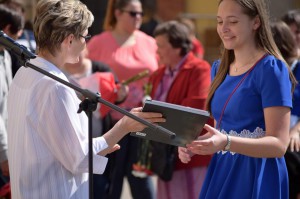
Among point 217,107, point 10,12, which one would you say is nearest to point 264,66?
point 217,107

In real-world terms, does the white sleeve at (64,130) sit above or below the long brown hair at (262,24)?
below

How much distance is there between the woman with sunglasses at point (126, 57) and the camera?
21.0ft

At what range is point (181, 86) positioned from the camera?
586 centimetres

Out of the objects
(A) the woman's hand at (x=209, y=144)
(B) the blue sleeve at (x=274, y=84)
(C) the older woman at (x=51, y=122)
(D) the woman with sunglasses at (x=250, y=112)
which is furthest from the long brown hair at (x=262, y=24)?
(C) the older woman at (x=51, y=122)

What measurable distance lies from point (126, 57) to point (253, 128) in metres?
3.24

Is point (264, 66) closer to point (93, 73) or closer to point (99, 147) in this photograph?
point (99, 147)

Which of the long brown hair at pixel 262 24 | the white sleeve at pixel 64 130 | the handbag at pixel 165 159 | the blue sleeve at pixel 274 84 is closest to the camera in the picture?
the white sleeve at pixel 64 130

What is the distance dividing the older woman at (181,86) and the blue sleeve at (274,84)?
2180 mm


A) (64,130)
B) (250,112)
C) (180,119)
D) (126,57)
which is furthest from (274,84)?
(126,57)

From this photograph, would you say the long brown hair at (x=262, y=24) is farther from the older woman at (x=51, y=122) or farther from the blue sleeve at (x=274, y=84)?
the older woman at (x=51, y=122)

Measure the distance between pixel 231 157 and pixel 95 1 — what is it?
311 inches

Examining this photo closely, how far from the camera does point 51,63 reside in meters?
3.36

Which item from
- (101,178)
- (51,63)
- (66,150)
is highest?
(51,63)

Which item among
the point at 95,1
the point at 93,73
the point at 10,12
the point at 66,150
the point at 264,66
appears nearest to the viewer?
the point at 66,150
